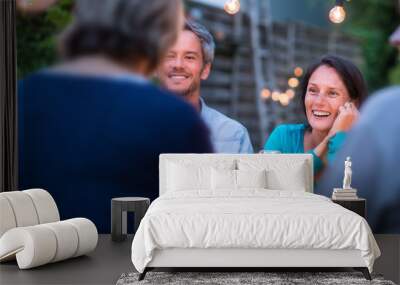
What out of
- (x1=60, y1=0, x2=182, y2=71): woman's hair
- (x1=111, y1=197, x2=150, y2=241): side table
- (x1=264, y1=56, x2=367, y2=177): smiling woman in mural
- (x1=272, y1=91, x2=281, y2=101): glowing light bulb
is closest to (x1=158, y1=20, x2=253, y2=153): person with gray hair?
(x1=60, y1=0, x2=182, y2=71): woman's hair

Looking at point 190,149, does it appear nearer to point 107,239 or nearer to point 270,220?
point 107,239

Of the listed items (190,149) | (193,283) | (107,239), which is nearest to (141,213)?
(107,239)

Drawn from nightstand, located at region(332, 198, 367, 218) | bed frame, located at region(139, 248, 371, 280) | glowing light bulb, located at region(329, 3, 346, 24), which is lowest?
bed frame, located at region(139, 248, 371, 280)

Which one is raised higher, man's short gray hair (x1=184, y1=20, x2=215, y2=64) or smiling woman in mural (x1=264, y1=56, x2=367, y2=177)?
man's short gray hair (x1=184, y1=20, x2=215, y2=64)

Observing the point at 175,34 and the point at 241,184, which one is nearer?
the point at 241,184

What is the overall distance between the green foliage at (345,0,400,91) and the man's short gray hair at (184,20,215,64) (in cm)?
152

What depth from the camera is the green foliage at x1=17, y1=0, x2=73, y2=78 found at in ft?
24.8

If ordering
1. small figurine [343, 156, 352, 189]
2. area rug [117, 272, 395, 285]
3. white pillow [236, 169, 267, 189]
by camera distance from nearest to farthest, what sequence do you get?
1. area rug [117, 272, 395, 285]
2. white pillow [236, 169, 267, 189]
3. small figurine [343, 156, 352, 189]

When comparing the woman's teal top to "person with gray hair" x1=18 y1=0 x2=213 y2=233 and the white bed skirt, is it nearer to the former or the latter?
"person with gray hair" x1=18 y1=0 x2=213 y2=233

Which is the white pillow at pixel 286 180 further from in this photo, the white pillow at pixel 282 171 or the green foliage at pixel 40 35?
the green foliage at pixel 40 35

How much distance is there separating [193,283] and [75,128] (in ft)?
10.2

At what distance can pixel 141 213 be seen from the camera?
22.7ft

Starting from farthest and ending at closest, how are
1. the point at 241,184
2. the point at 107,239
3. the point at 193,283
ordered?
the point at 107,239
the point at 241,184
the point at 193,283

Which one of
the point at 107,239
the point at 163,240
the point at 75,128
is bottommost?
the point at 107,239
